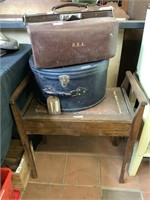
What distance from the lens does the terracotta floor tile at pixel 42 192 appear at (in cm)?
108

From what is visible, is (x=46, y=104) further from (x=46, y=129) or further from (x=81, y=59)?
(x=81, y=59)

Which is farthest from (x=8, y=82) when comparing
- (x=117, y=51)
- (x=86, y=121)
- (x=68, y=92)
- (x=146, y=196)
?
(x=146, y=196)

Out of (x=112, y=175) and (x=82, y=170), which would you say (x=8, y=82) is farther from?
(x=112, y=175)

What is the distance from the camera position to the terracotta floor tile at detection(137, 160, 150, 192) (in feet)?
3.67

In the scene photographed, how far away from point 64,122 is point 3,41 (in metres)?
0.50

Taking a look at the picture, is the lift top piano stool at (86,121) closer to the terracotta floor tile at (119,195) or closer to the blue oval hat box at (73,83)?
the blue oval hat box at (73,83)

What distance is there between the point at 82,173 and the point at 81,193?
0.13 meters

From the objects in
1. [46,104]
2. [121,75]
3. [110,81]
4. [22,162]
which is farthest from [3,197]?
[121,75]

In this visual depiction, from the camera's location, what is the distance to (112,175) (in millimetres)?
1184

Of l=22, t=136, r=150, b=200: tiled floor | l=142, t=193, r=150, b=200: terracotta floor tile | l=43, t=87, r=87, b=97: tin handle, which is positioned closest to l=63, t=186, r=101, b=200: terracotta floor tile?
l=22, t=136, r=150, b=200: tiled floor

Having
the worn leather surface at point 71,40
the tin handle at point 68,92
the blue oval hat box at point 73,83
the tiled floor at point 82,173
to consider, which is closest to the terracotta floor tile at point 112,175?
the tiled floor at point 82,173

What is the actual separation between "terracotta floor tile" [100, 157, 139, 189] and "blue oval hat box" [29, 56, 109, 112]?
0.51 meters

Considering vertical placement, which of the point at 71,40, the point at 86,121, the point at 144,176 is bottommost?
the point at 144,176

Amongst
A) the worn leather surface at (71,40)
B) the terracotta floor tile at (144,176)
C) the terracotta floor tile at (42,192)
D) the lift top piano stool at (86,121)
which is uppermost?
the worn leather surface at (71,40)
